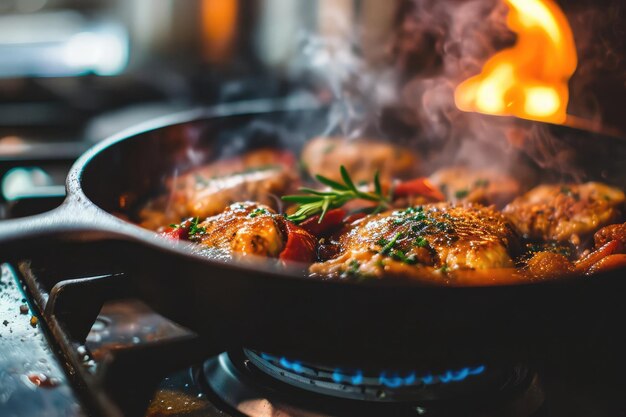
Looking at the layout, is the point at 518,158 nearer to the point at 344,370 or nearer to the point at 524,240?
the point at 524,240

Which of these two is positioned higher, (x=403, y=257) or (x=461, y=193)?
(x=403, y=257)

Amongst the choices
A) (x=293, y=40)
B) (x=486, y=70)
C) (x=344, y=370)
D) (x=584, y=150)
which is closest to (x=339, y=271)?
(x=344, y=370)

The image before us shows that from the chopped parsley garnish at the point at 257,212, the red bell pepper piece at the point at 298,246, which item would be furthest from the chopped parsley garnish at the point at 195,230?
the red bell pepper piece at the point at 298,246

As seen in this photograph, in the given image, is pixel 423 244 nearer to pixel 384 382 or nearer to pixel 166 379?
pixel 384 382

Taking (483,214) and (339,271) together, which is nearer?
(339,271)

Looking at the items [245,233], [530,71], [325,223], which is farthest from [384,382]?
[530,71]

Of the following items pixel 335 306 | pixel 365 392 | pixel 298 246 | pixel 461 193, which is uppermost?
pixel 335 306
